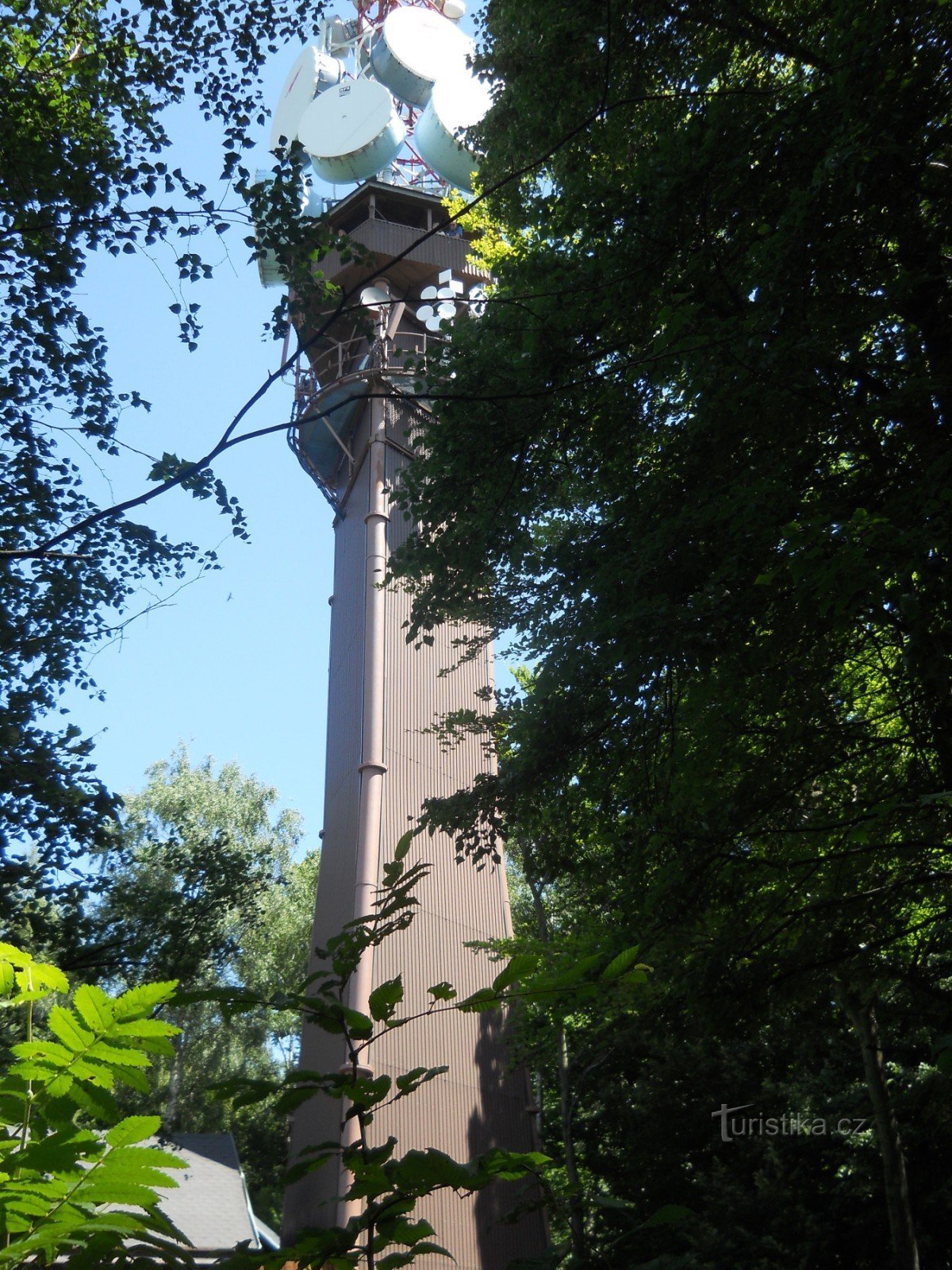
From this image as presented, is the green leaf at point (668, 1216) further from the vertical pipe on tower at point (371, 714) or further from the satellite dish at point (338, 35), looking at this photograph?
the satellite dish at point (338, 35)

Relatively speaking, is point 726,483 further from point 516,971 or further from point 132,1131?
point 132,1131

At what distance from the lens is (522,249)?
342 inches

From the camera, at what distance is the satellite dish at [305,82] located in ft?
66.7

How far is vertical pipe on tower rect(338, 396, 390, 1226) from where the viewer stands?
39.8 ft

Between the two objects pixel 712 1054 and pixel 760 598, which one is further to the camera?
pixel 712 1054

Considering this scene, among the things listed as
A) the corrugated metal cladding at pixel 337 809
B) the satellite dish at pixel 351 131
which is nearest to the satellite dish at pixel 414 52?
the satellite dish at pixel 351 131

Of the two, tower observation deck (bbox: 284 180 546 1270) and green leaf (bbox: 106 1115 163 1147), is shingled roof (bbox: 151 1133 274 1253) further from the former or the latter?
green leaf (bbox: 106 1115 163 1147)

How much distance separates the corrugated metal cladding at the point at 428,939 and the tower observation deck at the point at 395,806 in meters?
0.02

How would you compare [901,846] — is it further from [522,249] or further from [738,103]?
[522,249]

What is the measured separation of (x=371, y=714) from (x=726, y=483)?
8.38m

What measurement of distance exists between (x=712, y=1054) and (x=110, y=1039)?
46.5ft

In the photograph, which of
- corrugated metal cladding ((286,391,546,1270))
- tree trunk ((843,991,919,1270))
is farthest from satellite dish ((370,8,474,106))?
tree trunk ((843,991,919,1270))

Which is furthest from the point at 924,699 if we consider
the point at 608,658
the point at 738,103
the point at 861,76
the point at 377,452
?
the point at 377,452

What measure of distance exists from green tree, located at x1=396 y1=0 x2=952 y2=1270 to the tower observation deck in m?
2.24
